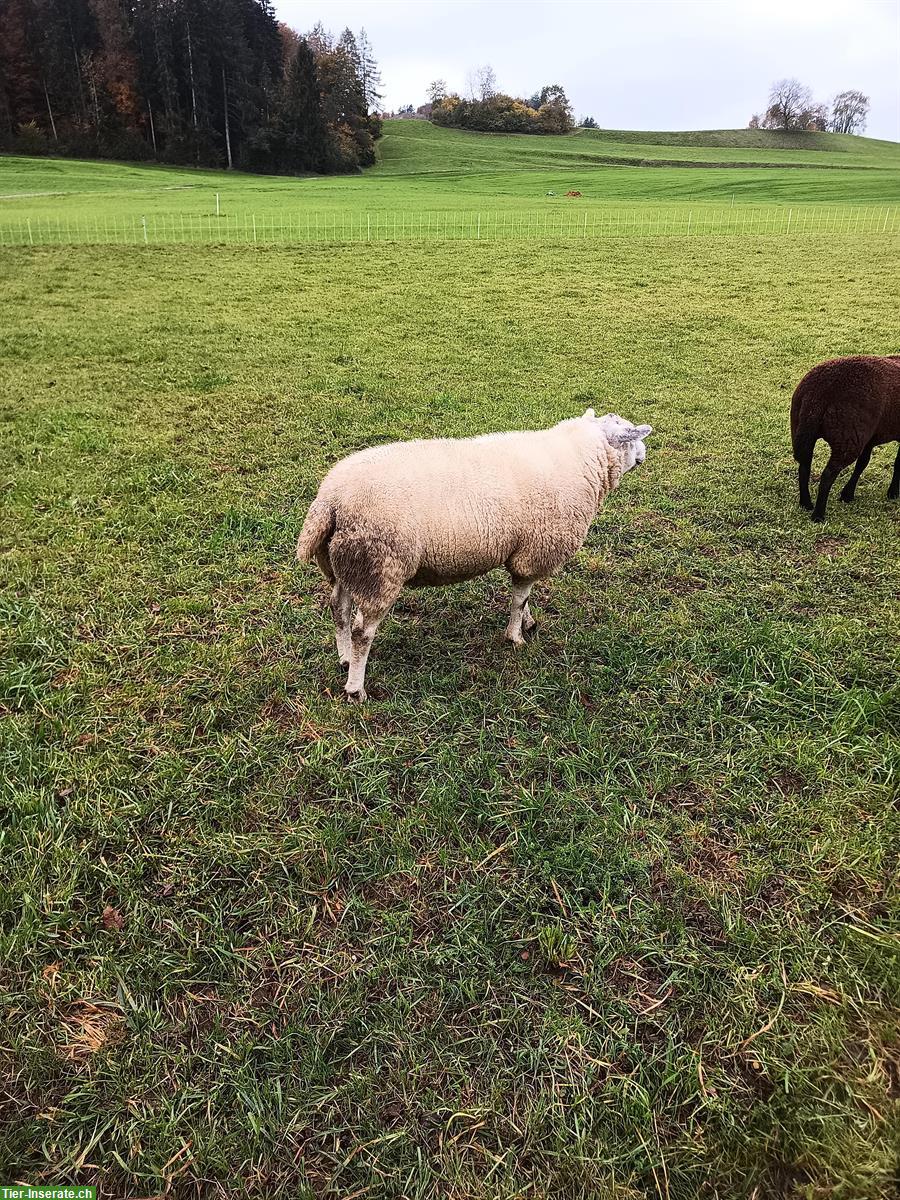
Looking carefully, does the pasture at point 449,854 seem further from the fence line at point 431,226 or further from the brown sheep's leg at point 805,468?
the fence line at point 431,226

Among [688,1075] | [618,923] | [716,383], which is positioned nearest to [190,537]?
[618,923]

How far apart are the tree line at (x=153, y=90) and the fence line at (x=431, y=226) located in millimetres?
31239

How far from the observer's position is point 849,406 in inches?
252

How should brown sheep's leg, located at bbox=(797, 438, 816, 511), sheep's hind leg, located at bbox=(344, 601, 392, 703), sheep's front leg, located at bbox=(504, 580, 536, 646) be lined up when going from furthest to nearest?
brown sheep's leg, located at bbox=(797, 438, 816, 511) → sheep's front leg, located at bbox=(504, 580, 536, 646) → sheep's hind leg, located at bbox=(344, 601, 392, 703)

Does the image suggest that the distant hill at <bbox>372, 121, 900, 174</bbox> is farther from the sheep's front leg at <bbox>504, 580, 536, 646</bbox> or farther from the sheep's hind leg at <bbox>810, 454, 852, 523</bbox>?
the sheep's front leg at <bbox>504, 580, 536, 646</bbox>

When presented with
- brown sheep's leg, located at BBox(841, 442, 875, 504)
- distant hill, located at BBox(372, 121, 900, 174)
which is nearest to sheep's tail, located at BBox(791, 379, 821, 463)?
brown sheep's leg, located at BBox(841, 442, 875, 504)

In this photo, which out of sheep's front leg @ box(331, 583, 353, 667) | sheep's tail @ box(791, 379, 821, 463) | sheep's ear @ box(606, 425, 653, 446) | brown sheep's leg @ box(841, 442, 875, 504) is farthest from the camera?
brown sheep's leg @ box(841, 442, 875, 504)

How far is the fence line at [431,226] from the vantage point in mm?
22031

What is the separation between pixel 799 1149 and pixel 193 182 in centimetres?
5164

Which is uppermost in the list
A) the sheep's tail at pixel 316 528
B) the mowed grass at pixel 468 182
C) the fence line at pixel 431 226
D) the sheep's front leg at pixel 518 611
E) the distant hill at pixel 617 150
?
the distant hill at pixel 617 150

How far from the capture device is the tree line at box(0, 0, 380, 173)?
52.7 m

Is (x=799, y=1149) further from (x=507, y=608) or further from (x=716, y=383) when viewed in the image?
(x=716, y=383)

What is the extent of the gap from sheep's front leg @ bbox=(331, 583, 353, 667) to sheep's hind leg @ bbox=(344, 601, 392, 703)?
0.56 ft

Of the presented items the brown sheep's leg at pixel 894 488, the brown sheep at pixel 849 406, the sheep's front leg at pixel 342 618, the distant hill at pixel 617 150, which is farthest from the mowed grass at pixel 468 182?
the brown sheep's leg at pixel 894 488
